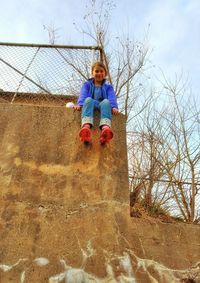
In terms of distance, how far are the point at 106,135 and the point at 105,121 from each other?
0.23m

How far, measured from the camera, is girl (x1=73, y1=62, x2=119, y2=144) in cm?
379

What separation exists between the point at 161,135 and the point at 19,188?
372 cm

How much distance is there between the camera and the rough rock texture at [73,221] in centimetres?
318

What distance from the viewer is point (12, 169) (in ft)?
A: 12.5

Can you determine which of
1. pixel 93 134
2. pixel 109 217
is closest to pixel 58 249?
pixel 109 217

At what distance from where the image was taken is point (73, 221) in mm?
3438

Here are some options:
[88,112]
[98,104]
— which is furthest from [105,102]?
[88,112]

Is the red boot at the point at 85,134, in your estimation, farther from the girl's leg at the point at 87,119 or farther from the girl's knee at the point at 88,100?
the girl's knee at the point at 88,100

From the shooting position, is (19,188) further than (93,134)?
No

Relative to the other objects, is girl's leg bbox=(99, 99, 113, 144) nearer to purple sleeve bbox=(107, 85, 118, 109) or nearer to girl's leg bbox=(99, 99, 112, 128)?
girl's leg bbox=(99, 99, 112, 128)

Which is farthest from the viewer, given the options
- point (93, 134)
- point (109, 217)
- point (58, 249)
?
point (93, 134)

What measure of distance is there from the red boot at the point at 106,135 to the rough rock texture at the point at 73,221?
0.17m

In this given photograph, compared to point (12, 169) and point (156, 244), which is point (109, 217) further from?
point (12, 169)

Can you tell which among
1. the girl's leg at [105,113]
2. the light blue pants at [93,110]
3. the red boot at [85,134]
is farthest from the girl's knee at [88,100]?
the red boot at [85,134]
